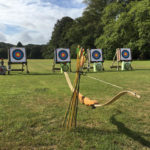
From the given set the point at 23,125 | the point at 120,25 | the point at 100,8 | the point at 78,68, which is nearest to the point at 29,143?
the point at 23,125

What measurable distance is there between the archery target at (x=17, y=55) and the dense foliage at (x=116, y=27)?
1804cm

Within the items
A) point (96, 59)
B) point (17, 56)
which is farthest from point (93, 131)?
point (96, 59)

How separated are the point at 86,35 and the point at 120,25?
14.0 meters

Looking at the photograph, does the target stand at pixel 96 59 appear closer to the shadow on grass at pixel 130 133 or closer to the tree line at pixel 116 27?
the tree line at pixel 116 27

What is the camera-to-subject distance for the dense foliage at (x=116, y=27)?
23.7 metres

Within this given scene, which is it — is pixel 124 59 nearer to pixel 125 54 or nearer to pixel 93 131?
pixel 125 54

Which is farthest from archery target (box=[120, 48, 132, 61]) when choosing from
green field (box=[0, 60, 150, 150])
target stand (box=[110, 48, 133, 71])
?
green field (box=[0, 60, 150, 150])

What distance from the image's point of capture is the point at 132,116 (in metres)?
3.03

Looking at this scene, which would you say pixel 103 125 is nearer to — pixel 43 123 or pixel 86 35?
pixel 43 123

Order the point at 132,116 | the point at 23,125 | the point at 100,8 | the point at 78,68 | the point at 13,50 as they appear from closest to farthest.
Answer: the point at 78,68 < the point at 23,125 < the point at 132,116 < the point at 13,50 < the point at 100,8

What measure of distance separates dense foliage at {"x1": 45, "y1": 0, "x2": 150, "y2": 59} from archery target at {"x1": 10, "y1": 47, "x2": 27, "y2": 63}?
1804cm

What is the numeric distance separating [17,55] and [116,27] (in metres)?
18.9

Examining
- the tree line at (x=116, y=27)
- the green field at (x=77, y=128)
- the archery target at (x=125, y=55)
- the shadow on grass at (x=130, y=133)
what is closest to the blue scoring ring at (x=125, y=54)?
the archery target at (x=125, y=55)

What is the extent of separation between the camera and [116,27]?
25594 millimetres
